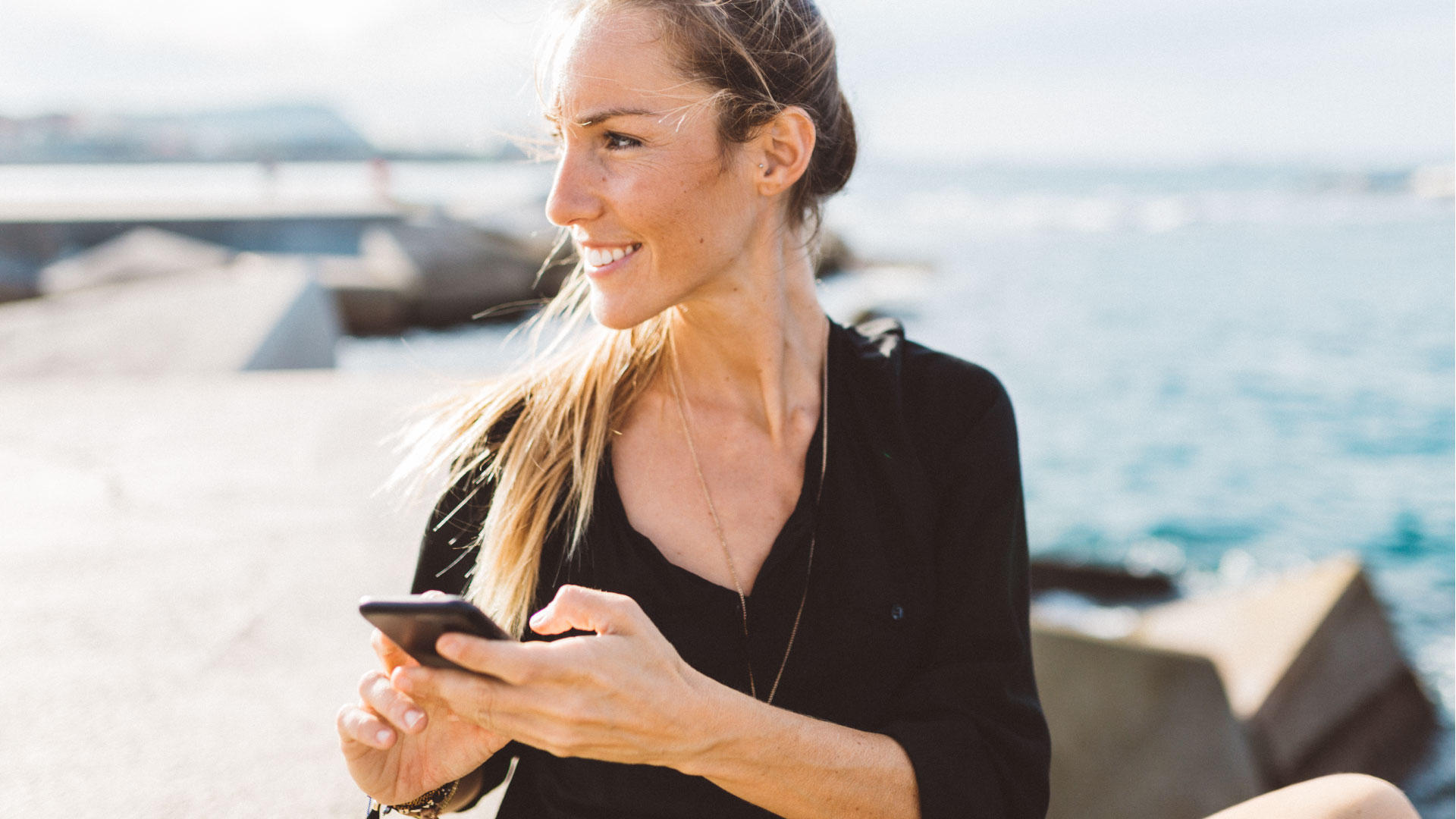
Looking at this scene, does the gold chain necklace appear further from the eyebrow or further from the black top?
the eyebrow

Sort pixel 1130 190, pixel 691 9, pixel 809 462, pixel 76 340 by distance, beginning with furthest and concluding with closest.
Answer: pixel 1130 190
pixel 76 340
pixel 809 462
pixel 691 9

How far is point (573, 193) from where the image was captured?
4.74 feet

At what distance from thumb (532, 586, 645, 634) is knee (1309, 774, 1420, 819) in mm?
973

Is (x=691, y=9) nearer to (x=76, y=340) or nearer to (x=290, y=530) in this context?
(x=290, y=530)

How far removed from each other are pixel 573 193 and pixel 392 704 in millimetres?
721

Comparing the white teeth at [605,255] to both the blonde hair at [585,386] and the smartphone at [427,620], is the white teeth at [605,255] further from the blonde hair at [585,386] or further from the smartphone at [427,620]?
the smartphone at [427,620]

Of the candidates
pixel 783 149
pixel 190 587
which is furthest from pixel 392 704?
pixel 190 587

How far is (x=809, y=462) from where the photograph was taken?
1624 millimetres

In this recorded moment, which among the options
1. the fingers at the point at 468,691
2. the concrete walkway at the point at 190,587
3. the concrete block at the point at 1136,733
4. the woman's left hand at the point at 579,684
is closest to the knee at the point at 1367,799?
the woman's left hand at the point at 579,684

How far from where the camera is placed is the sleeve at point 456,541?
1526mm

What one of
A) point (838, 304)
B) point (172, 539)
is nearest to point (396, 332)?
point (838, 304)

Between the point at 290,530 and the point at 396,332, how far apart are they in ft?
31.6

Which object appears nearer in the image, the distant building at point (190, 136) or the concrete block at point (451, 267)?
the concrete block at point (451, 267)

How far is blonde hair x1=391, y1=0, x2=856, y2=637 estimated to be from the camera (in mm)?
1482
